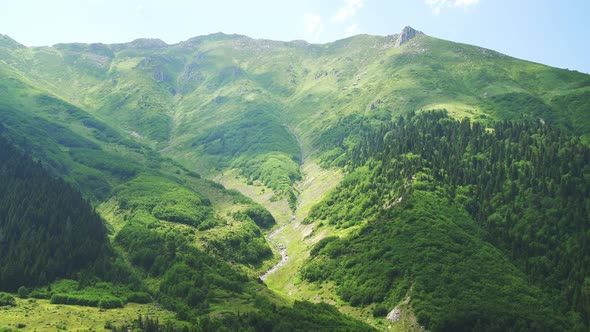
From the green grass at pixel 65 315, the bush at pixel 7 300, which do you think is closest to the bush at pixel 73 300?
the green grass at pixel 65 315

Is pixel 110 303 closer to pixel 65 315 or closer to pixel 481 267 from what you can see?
pixel 65 315

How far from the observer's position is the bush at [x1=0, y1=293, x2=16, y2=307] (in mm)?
128625

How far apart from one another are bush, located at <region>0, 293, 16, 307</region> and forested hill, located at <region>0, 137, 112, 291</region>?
16.3m

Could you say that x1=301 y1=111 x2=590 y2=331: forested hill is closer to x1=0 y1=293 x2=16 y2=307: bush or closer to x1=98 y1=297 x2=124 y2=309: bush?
x1=98 y1=297 x2=124 y2=309: bush

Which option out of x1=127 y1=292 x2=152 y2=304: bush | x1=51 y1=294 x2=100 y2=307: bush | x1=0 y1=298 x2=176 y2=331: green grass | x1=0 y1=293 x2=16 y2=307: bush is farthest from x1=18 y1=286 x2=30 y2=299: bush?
x1=127 y1=292 x2=152 y2=304: bush

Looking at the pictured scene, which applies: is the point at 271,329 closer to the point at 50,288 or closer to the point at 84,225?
the point at 50,288

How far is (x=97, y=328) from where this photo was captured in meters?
117

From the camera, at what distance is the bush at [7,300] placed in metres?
129

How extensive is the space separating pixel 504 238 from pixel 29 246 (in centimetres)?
17503

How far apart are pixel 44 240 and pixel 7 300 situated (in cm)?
4348

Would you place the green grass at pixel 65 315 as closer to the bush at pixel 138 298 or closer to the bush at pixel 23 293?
the bush at pixel 23 293

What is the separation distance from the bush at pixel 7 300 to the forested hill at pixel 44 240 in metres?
16.3

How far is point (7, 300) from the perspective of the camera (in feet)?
427

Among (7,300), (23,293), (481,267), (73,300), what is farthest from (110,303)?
(481,267)
